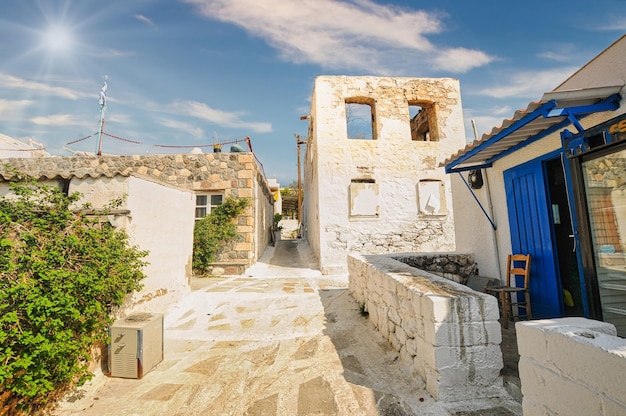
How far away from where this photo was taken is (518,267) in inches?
172

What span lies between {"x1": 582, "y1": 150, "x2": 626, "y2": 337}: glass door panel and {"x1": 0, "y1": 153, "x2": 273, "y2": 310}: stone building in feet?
18.5

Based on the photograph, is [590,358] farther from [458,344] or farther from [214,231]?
[214,231]

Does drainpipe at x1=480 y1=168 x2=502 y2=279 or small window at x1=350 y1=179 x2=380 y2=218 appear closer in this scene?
drainpipe at x1=480 y1=168 x2=502 y2=279

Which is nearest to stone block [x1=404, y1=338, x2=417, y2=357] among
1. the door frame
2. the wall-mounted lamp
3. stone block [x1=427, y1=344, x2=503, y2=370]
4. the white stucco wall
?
stone block [x1=427, y1=344, x2=503, y2=370]

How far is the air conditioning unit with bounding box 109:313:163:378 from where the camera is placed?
317cm

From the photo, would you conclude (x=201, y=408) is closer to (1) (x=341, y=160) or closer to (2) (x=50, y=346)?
(2) (x=50, y=346)

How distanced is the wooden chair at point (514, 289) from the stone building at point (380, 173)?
5020 millimetres

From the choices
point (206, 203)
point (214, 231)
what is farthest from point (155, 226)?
point (206, 203)

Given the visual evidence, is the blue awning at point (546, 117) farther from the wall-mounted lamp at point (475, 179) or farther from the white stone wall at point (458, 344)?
the white stone wall at point (458, 344)

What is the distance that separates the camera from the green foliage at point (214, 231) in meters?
8.41

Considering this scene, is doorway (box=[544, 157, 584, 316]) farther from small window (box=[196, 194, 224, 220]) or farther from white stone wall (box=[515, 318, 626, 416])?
small window (box=[196, 194, 224, 220])

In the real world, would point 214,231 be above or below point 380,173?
below

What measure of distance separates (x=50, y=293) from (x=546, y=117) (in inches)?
202

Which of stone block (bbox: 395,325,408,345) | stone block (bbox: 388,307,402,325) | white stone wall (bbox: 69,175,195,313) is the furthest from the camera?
white stone wall (bbox: 69,175,195,313)
